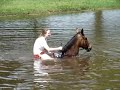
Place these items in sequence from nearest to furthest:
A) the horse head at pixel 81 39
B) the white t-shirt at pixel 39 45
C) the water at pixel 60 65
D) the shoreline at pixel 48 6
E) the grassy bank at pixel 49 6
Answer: the water at pixel 60 65, the white t-shirt at pixel 39 45, the horse head at pixel 81 39, the shoreline at pixel 48 6, the grassy bank at pixel 49 6

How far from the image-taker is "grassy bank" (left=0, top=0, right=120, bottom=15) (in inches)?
1512

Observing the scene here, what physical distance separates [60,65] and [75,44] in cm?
141

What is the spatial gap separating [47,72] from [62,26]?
13.6m

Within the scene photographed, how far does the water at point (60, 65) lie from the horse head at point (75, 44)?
12.4 inches

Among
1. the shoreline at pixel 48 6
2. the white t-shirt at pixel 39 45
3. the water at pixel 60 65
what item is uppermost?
the shoreline at pixel 48 6

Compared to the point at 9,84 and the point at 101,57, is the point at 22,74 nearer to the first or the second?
the point at 9,84

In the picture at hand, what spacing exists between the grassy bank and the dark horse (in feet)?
67.2

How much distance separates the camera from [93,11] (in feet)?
137

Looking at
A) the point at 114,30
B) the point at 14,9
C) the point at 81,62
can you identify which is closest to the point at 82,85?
the point at 81,62

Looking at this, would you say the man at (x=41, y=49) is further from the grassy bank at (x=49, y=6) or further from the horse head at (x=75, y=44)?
the grassy bank at (x=49, y=6)

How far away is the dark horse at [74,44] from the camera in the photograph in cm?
1739

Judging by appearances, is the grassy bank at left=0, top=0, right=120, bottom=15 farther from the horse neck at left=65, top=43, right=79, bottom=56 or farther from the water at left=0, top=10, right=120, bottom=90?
the horse neck at left=65, top=43, right=79, bottom=56

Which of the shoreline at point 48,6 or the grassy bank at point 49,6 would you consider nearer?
the shoreline at point 48,6

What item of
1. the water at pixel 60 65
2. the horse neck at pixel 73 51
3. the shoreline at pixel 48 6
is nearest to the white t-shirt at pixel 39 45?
the water at pixel 60 65
